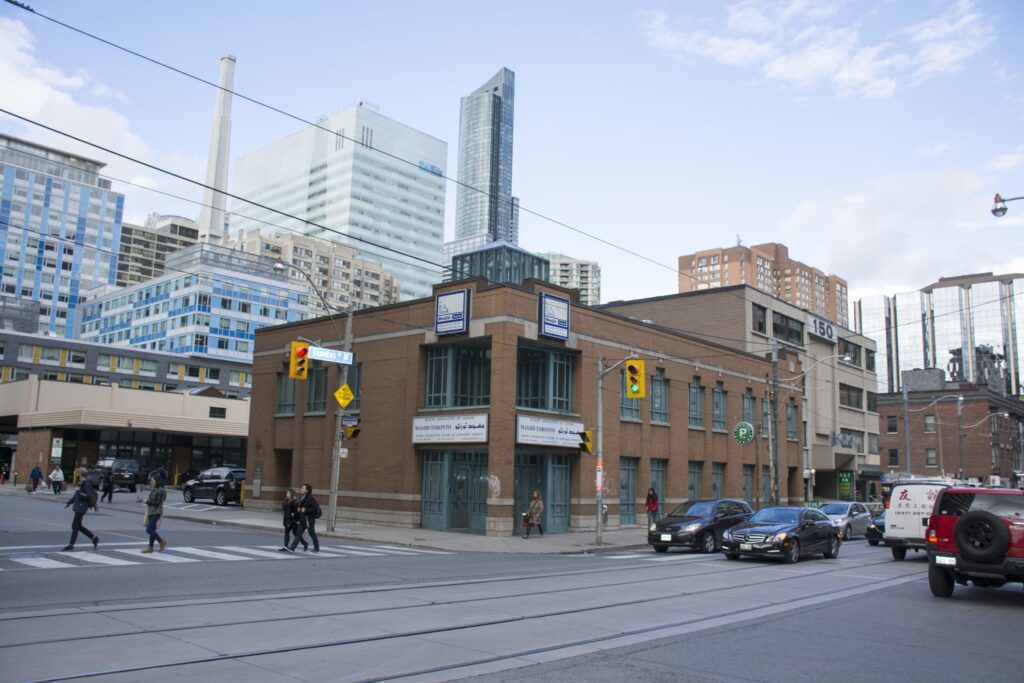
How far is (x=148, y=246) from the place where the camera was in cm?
16975

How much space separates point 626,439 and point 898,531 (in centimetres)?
1356

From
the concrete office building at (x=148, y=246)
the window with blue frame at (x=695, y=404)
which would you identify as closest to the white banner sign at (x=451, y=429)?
the window with blue frame at (x=695, y=404)

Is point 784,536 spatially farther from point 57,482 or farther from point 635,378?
point 57,482

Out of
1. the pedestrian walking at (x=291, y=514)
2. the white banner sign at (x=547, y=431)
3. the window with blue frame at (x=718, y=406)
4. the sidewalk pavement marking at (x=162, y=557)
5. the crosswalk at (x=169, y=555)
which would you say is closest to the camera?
the crosswalk at (x=169, y=555)

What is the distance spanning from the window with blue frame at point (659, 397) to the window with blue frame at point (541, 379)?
6137 mm

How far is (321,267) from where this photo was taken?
6708 inches

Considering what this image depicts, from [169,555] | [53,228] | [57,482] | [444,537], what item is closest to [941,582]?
[169,555]

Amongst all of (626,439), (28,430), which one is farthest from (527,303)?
(28,430)

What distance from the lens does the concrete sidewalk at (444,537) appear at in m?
25.2

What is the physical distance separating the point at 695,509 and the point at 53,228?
151m

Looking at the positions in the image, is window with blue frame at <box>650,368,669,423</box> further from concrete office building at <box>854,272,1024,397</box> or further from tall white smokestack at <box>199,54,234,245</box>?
tall white smokestack at <box>199,54,234,245</box>

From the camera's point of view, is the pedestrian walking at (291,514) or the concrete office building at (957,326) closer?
the pedestrian walking at (291,514)

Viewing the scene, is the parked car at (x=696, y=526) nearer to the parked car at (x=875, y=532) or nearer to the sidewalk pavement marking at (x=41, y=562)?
the parked car at (x=875, y=532)

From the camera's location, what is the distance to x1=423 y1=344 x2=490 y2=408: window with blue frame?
3125 centimetres
